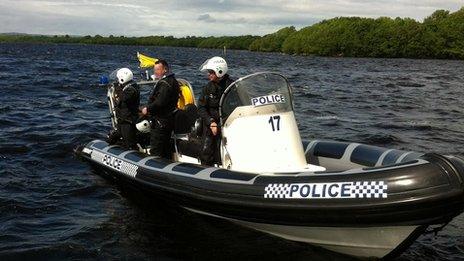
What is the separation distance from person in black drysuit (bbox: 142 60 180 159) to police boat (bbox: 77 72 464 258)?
40 cm

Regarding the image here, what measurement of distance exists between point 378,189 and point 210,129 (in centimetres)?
285

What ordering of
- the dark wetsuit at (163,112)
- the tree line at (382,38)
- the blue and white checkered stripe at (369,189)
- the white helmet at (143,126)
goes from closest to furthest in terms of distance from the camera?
the blue and white checkered stripe at (369,189) < the dark wetsuit at (163,112) < the white helmet at (143,126) < the tree line at (382,38)

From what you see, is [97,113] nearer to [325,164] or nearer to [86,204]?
[86,204]

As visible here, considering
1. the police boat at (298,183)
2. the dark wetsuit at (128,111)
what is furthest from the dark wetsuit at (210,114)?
the dark wetsuit at (128,111)

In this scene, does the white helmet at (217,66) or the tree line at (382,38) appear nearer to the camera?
the white helmet at (217,66)

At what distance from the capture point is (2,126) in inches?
502

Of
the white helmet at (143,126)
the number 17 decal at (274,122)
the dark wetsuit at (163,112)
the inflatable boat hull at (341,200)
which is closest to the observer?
the inflatable boat hull at (341,200)

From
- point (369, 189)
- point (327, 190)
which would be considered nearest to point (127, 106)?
point (327, 190)

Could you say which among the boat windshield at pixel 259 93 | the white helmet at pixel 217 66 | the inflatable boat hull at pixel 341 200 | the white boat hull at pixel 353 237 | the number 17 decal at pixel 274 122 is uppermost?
the white helmet at pixel 217 66

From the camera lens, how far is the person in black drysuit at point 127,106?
8.74 meters

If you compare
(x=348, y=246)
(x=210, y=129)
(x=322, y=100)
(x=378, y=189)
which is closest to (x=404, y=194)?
(x=378, y=189)

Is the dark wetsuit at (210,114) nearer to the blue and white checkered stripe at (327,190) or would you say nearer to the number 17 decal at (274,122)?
the number 17 decal at (274,122)

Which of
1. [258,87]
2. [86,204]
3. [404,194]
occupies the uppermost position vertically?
[258,87]

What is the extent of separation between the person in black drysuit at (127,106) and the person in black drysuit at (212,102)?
5.91ft
